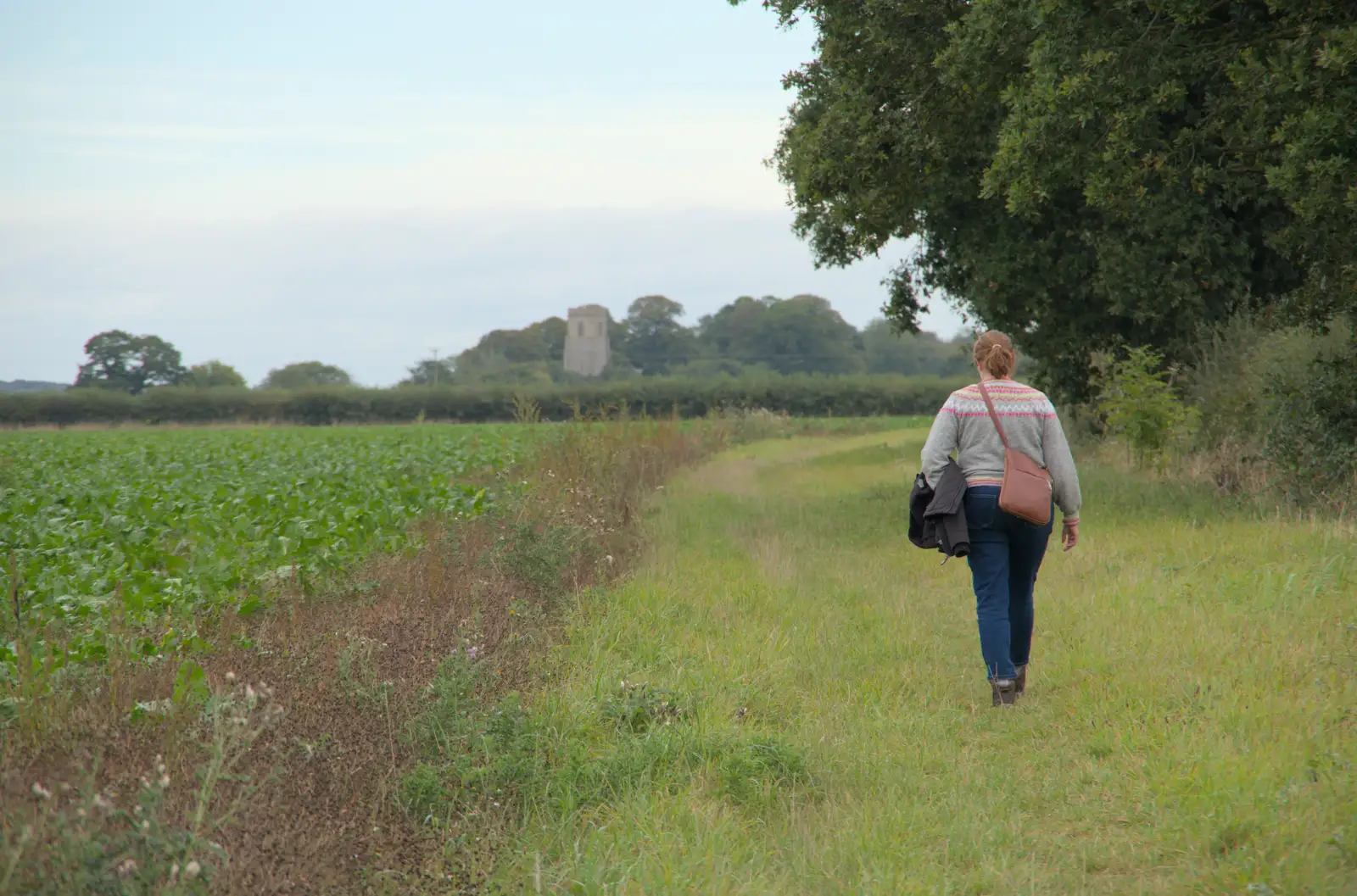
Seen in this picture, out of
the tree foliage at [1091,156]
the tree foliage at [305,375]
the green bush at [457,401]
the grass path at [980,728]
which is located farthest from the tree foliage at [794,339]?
the grass path at [980,728]

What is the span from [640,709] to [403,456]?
65.3ft

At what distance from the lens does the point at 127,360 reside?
81500 mm

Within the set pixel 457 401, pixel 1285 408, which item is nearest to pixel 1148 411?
pixel 1285 408

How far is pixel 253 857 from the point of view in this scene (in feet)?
12.5

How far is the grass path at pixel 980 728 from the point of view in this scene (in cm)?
447

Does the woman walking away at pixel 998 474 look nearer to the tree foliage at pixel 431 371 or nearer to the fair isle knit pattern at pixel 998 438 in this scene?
the fair isle knit pattern at pixel 998 438

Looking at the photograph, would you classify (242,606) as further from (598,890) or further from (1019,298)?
(1019,298)

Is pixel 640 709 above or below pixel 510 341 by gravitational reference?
below

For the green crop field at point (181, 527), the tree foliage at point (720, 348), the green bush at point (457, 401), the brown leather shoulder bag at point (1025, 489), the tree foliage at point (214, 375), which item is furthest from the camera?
the tree foliage at point (720, 348)

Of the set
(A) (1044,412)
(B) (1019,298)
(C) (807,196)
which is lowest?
(A) (1044,412)

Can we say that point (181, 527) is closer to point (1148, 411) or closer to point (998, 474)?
point (998, 474)

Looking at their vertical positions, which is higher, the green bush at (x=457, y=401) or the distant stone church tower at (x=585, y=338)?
the distant stone church tower at (x=585, y=338)

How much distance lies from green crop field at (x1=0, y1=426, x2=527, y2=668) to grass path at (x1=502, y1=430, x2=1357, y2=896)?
2.78 m

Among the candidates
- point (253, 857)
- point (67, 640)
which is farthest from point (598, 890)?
point (67, 640)
